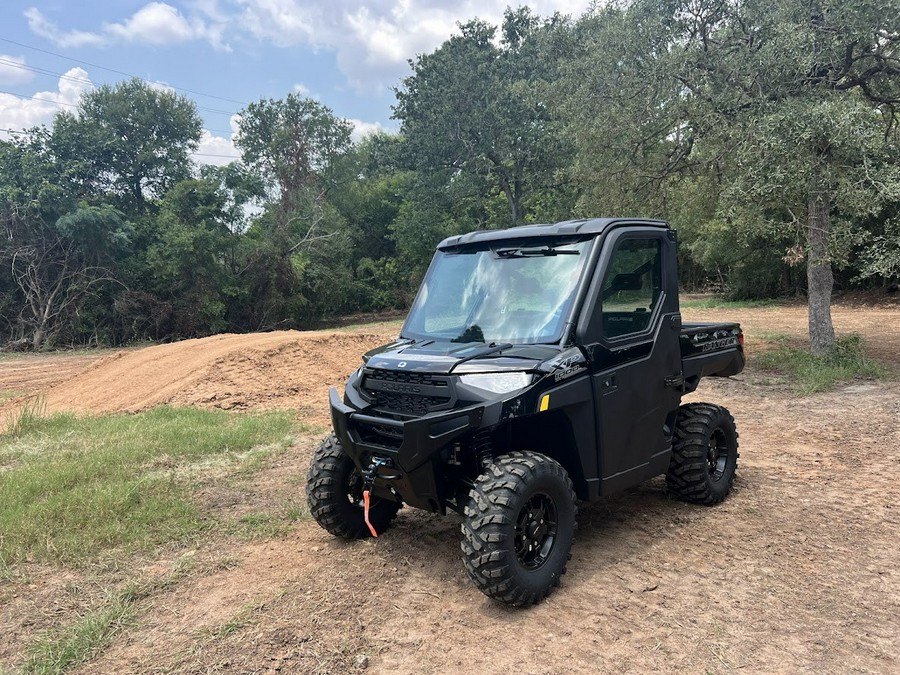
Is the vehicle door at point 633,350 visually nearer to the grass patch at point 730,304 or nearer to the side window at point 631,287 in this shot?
the side window at point 631,287

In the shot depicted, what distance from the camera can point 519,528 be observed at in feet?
11.2

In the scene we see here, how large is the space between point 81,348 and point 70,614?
23.4 meters

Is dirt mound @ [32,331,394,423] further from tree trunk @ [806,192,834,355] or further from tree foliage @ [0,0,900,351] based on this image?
tree trunk @ [806,192,834,355]

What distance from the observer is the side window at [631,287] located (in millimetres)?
3932

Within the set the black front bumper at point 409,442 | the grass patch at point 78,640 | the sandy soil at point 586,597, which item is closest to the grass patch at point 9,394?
the sandy soil at point 586,597

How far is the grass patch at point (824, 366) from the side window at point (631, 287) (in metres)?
6.22

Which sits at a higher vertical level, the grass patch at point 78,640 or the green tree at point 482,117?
the green tree at point 482,117

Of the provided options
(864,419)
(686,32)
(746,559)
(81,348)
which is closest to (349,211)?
(81,348)

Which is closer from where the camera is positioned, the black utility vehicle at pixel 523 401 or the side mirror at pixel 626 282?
the black utility vehicle at pixel 523 401

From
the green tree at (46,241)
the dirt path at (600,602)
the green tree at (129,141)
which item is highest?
the green tree at (129,141)

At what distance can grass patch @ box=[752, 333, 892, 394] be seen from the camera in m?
9.67

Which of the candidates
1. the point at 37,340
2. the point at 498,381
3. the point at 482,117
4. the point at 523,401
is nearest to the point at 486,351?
the point at 498,381

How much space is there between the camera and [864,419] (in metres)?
7.45

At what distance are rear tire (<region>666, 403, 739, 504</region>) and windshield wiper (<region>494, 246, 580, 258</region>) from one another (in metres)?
1.79
